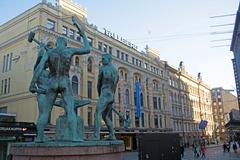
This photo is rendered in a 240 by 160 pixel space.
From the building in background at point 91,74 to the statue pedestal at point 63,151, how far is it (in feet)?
78.1

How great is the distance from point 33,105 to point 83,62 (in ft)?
31.3

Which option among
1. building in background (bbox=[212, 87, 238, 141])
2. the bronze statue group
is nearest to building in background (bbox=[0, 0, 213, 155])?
the bronze statue group

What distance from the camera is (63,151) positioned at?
6.24 metres

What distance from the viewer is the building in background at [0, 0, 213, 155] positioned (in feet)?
107

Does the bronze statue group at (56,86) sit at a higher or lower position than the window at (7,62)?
lower

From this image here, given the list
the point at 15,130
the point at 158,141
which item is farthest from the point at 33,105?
the point at 158,141

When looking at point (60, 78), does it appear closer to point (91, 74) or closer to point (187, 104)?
point (91, 74)

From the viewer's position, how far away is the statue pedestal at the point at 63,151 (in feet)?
20.5

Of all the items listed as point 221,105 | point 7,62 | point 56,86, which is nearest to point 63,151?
point 56,86

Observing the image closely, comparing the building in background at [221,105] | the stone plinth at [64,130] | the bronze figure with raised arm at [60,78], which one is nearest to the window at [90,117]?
the stone plinth at [64,130]

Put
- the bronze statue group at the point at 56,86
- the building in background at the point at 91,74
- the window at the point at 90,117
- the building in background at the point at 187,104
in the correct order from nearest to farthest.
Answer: the bronze statue group at the point at 56,86 < the building in background at the point at 91,74 < the window at the point at 90,117 < the building in background at the point at 187,104

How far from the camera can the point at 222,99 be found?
395 feet

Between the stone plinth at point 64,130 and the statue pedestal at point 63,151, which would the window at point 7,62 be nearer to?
the stone plinth at point 64,130

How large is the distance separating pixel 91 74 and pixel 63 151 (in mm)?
32768
